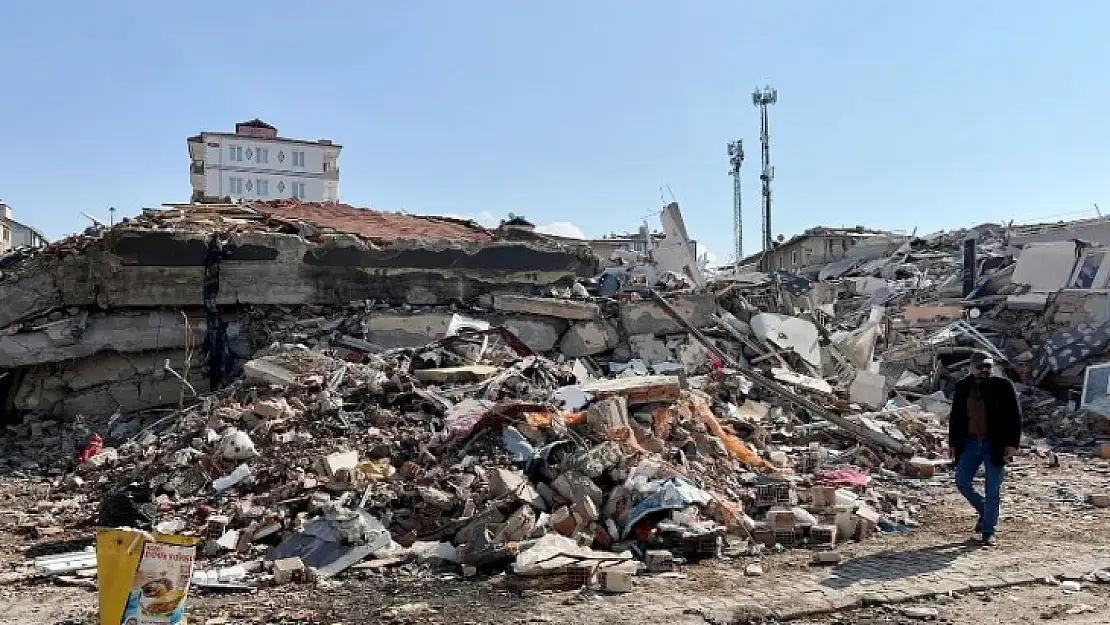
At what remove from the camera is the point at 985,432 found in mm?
5738

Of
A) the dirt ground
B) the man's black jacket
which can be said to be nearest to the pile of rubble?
the dirt ground

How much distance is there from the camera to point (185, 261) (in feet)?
37.3

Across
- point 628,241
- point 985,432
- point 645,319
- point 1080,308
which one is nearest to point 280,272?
point 645,319

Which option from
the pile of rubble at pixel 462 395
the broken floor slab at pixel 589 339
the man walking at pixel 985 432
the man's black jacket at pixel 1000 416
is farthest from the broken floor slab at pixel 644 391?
the broken floor slab at pixel 589 339

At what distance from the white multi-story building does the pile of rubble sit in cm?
3757

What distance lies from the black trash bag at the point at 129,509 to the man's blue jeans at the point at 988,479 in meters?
5.76

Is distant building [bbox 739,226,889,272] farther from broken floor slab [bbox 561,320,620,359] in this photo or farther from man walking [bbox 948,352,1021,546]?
man walking [bbox 948,352,1021,546]

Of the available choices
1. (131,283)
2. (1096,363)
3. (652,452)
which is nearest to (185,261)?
(131,283)

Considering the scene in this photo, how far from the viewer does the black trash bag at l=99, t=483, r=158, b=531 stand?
6.21 metres

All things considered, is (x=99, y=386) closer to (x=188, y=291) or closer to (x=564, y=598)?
(x=188, y=291)

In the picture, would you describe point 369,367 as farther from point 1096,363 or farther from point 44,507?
point 1096,363

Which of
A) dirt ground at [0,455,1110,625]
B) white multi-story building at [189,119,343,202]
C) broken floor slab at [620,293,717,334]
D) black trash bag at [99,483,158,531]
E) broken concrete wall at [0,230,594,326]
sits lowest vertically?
dirt ground at [0,455,1110,625]

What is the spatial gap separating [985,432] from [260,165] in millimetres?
49680

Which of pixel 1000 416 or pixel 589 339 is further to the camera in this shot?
pixel 589 339
